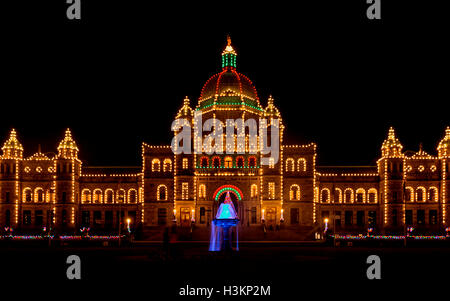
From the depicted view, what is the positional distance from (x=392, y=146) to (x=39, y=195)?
160ft

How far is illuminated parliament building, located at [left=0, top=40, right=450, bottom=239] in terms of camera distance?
257 ft

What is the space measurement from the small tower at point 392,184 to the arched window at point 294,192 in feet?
37.9

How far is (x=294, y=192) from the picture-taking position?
8019cm

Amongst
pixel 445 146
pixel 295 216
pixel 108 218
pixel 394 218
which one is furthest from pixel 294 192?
pixel 108 218

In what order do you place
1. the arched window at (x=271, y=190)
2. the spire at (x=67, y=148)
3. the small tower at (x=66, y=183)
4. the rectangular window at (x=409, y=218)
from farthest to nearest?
the spire at (x=67, y=148)
the rectangular window at (x=409, y=218)
the small tower at (x=66, y=183)
the arched window at (x=271, y=190)

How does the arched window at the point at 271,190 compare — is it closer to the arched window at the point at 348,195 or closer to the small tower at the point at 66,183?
the arched window at the point at 348,195

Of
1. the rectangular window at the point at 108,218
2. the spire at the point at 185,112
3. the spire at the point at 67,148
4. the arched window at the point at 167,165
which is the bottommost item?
the rectangular window at the point at 108,218

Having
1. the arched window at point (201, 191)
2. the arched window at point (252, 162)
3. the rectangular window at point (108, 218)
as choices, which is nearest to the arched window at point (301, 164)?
the arched window at point (252, 162)

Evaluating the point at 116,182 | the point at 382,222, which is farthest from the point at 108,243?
the point at 382,222

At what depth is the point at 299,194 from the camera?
79.9m

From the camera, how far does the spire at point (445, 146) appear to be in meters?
79.6

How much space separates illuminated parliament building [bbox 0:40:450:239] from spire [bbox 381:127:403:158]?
132mm

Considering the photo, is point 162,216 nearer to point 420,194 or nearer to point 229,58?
point 229,58
